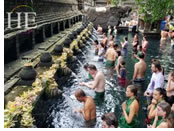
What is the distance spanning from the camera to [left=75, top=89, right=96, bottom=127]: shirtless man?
19.6 ft

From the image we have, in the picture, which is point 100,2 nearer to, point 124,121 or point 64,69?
point 64,69

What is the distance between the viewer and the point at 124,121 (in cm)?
588

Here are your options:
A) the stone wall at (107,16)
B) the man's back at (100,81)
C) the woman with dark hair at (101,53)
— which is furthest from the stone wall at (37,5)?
the man's back at (100,81)

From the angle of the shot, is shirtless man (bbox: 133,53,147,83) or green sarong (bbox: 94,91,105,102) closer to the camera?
green sarong (bbox: 94,91,105,102)

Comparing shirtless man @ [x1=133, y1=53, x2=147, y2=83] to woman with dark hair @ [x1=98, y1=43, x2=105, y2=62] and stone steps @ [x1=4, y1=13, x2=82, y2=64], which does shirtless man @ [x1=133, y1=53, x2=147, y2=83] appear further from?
stone steps @ [x1=4, y1=13, x2=82, y2=64]

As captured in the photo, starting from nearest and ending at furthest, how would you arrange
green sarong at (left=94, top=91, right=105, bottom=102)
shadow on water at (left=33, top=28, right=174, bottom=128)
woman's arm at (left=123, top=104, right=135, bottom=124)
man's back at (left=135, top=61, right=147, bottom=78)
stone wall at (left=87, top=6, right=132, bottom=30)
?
1. woman's arm at (left=123, top=104, right=135, bottom=124)
2. shadow on water at (left=33, top=28, right=174, bottom=128)
3. green sarong at (left=94, top=91, right=105, bottom=102)
4. man's back at (left=135, top=61, right=147, bottom=78)
5. stone wall at (left=87, top=6, right=132, bottom=30)

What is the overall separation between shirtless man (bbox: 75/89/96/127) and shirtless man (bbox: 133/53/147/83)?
3.94 meters

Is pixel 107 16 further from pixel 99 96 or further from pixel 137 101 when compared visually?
pixel 137 101

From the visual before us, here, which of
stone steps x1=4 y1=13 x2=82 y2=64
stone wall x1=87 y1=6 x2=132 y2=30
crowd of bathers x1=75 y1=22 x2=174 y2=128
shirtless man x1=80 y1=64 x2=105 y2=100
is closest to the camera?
crowd of bathers x1=75 y1=22 x2=174 y2=128

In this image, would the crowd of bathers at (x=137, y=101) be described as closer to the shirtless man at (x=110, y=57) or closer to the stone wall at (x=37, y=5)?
the shirtless man at (x=110, y=57)

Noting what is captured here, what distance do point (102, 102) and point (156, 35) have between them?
A: 18.9m

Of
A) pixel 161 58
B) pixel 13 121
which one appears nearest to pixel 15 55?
pixel 13 121

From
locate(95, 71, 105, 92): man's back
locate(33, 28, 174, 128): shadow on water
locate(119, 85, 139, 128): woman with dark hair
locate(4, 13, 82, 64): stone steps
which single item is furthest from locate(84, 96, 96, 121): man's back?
locate(4, 13, 82, 64): stone steps

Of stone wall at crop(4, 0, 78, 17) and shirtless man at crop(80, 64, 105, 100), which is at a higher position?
stone wall at crop(4, 0, 78, 17)
